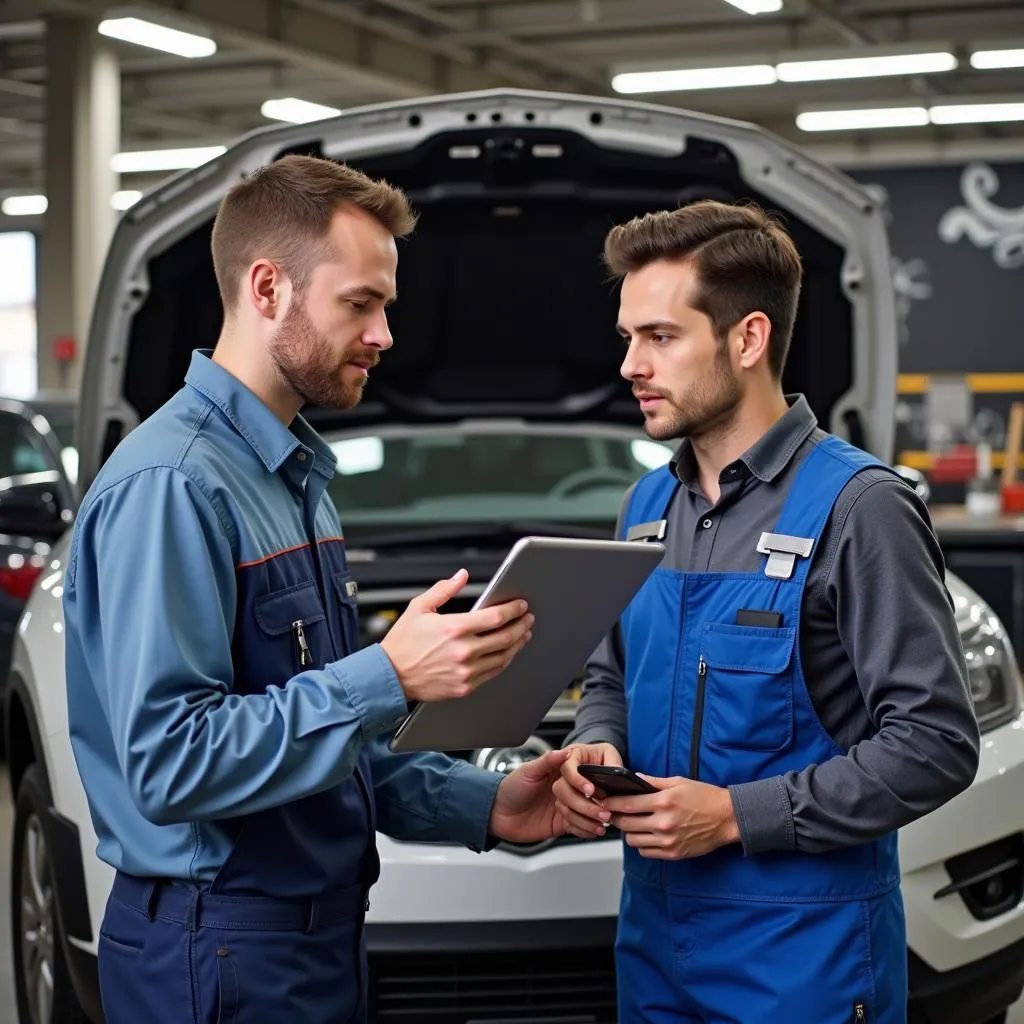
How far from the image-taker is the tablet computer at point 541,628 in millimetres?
1538

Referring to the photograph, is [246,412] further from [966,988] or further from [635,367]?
[966,988]

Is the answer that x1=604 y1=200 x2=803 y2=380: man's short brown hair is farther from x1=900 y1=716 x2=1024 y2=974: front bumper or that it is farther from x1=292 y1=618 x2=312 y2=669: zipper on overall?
x1=900 y1=716 x2=1024 y2=974: front bumper

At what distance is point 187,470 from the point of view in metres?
1.55

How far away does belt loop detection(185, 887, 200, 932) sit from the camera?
1563 millimetres

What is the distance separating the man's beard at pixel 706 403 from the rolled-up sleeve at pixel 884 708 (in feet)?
0.69

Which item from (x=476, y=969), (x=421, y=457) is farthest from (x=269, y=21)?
(x=476, y=969)

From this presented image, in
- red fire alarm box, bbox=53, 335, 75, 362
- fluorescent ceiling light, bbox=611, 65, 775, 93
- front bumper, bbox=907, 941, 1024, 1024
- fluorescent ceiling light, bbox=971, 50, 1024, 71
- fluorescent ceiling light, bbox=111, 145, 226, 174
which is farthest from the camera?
fluorescent ceiling light, bbox=111, 145, 226, 174

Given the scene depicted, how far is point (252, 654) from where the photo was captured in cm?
161

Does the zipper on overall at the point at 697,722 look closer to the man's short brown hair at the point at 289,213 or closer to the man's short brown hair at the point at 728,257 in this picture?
the man's short brown hair at the point at 728,257

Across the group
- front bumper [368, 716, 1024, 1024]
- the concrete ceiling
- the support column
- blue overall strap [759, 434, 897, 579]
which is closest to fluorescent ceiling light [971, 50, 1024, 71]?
the concrete ceiling

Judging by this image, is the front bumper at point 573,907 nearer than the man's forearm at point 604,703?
No

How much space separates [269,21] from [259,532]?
421 inches

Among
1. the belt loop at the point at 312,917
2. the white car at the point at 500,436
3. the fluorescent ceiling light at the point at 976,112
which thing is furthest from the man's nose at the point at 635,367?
the fluorescent ceiling light at the point at 976,112

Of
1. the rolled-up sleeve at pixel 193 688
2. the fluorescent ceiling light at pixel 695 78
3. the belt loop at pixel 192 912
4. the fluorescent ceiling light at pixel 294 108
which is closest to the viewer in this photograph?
the rolled-up sleeve at pixel 193 688
